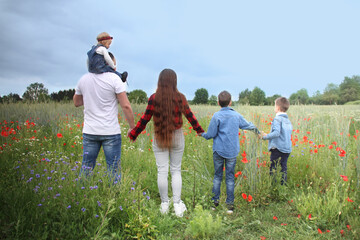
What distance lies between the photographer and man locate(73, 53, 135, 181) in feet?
10.7

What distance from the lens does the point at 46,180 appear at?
2982 mm

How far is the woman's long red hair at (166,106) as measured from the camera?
3178mm

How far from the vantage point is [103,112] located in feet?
10.7

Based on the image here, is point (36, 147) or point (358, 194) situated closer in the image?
point (358, 194)

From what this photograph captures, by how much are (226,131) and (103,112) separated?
1.70 metres

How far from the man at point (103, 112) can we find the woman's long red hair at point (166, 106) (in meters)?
0.45

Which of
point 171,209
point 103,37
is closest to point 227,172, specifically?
point 171,209

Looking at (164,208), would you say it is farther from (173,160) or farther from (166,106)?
(166,106)

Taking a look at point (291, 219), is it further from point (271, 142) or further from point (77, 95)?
point (77, 95)

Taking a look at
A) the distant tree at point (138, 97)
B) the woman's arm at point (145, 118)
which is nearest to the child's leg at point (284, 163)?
the woman's arm at point (145, 118)

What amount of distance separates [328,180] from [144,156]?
3609mm

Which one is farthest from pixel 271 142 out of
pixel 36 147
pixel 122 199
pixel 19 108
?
pixel 19 108

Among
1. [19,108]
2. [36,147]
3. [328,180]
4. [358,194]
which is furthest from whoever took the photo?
[19,108]

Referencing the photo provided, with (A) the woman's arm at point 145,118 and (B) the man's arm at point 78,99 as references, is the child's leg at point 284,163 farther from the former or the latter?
(B) the man's arm at point 78,99
